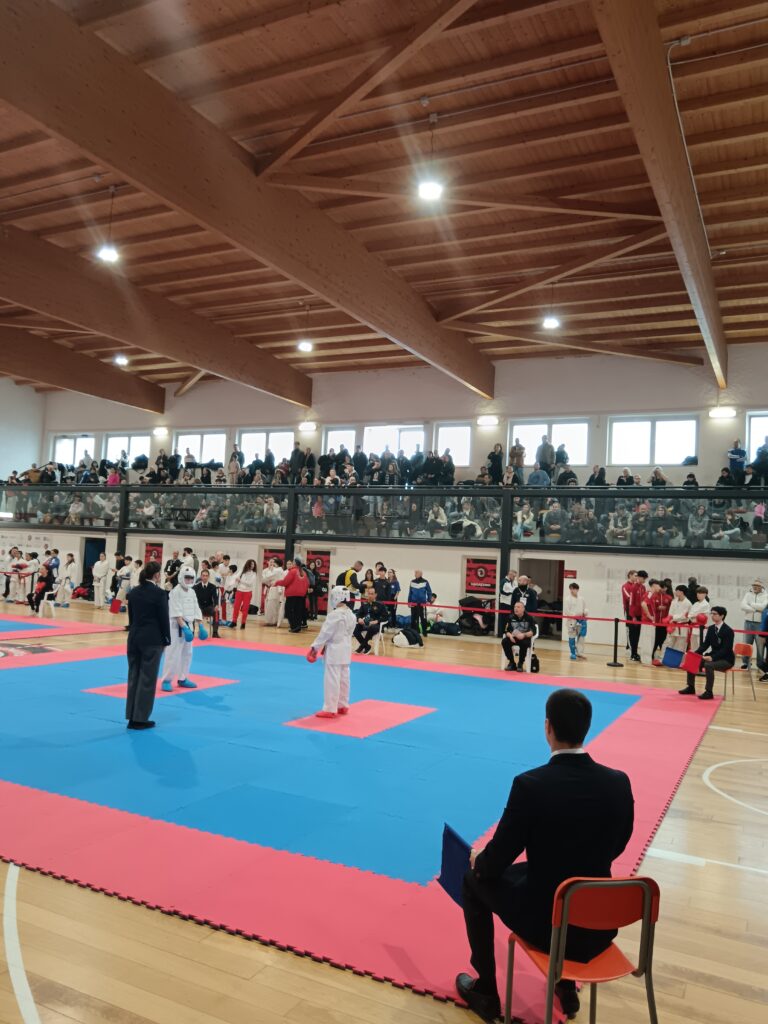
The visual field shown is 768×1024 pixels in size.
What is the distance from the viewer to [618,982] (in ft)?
11.5

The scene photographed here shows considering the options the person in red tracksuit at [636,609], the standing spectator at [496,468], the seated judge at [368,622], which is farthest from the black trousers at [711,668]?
the standing spectator at [496,468]

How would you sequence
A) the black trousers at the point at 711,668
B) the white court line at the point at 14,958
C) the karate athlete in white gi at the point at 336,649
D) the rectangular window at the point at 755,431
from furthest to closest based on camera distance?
the rectangular window at the point at 755,431
the black trousers at the point at 711,668
the karate athlete in white gi at the point at 336,649
the white court line at the point at 14,958

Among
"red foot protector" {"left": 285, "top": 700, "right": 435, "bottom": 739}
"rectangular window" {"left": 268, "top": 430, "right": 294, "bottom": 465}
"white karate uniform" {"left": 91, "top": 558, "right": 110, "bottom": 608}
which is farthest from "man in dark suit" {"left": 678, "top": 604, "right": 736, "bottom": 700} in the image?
"white karate uniform" {"left": 91, "top": 558, "right": 110, "bottom": 608}

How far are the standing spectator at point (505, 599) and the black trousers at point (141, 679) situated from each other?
9070 millimetres

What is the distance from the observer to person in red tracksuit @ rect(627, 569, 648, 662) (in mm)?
15102

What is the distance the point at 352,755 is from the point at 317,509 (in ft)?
46.5

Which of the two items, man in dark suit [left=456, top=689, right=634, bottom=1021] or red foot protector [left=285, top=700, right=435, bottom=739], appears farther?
red foot protector [left=285, top=700, right=435, bottom=739]

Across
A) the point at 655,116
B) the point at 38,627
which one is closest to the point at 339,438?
the point at 38,627

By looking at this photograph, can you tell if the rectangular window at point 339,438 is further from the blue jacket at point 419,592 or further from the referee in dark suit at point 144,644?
the referee in dark suit at point 144,644

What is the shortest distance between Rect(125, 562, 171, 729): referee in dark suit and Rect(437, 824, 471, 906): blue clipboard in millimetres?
5074

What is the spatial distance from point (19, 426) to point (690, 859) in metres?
28.6

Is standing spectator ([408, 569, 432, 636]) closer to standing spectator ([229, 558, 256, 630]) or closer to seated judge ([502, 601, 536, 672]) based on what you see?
A: standing spectator ([229, 558, 256, 630])

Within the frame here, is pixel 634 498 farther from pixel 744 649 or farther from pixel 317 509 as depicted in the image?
pixel 317 509

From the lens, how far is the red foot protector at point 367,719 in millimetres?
8039
